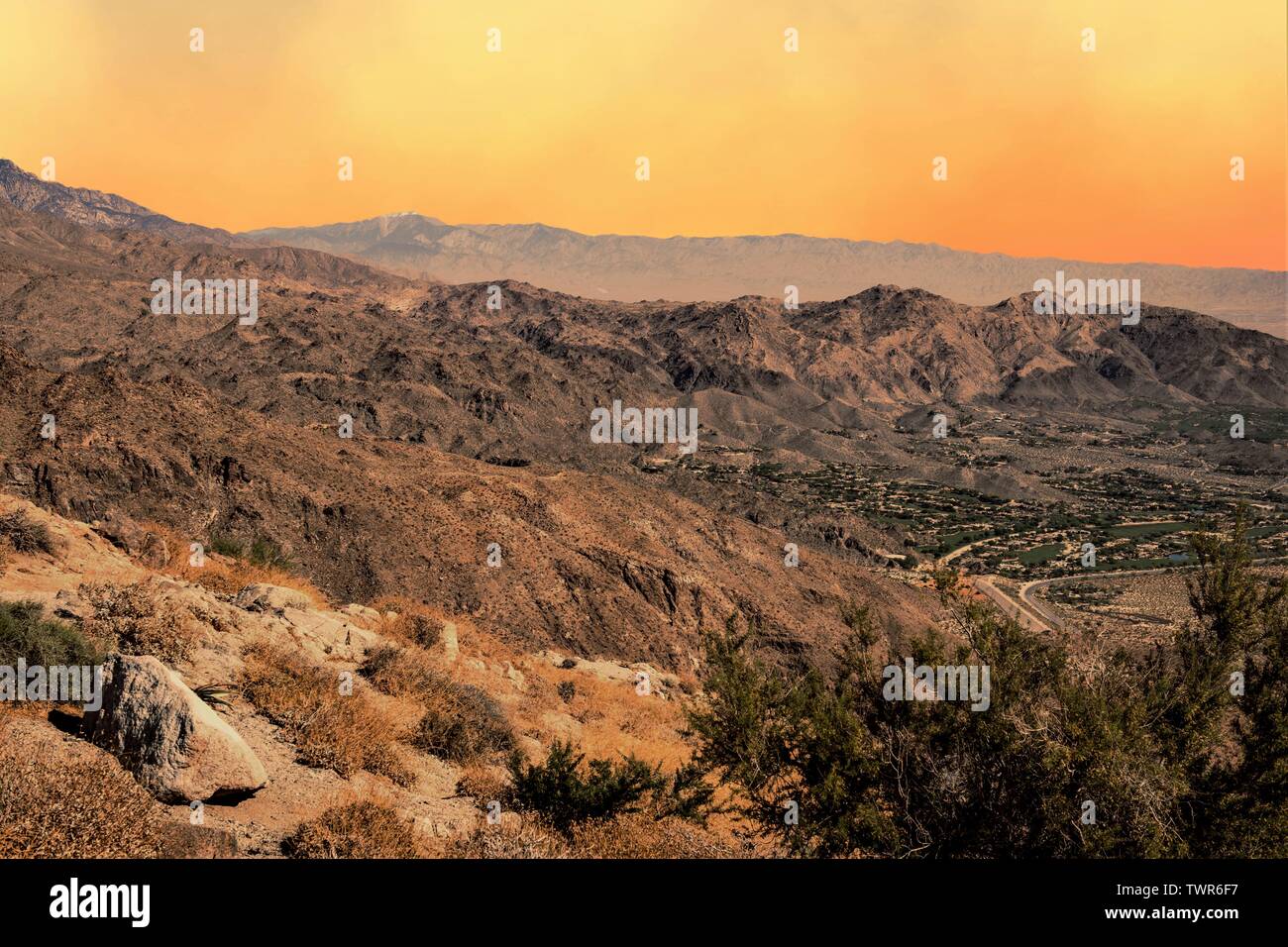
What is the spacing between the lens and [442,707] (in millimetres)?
14156

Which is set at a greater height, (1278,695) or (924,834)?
(1278,695)

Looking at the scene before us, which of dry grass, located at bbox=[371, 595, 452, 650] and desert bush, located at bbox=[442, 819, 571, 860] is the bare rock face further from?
dry grass, located at bbox=[371, 595, 452, 650]

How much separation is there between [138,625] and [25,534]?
6.38 meters

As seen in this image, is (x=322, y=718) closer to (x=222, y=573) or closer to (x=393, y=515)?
(x=222, y=573)

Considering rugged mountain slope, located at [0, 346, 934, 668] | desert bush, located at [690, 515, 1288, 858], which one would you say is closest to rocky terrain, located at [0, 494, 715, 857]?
desert bush, located at [690, 515, 1288, 858]

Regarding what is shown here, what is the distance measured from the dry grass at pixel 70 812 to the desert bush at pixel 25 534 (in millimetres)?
10756

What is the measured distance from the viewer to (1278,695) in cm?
1141

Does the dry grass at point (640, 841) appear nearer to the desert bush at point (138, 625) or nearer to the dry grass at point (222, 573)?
the desert bush at point (138, 625)

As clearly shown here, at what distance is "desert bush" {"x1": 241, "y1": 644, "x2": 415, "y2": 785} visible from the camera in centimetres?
1041

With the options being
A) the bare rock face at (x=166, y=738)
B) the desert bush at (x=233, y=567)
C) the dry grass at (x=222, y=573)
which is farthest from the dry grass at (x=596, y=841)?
the dry grass at (x=222, y=573)

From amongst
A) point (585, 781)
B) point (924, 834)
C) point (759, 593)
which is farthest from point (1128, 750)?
point (759, 593)
